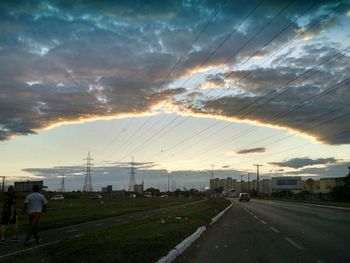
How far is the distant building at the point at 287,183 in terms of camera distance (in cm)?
14812

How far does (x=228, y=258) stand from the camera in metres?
10.7

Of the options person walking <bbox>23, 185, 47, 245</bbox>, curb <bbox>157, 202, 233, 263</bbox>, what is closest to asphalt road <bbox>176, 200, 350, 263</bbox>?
curb <bbox>157, 202, 233, 263</bbox>

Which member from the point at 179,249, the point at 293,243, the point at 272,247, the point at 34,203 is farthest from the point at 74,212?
the point at 272,247

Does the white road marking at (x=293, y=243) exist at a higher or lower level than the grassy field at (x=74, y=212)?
lower

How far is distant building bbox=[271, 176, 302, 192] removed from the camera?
148125 mm

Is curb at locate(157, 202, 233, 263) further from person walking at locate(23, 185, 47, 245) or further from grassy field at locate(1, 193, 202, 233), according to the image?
grassy field at locate(1, 193, 202, 233)

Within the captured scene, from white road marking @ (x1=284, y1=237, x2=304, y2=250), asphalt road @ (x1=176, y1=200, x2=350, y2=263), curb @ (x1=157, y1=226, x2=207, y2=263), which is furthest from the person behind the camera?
white road marking @ (x1=284, y1=237, x2=304, y2=250)

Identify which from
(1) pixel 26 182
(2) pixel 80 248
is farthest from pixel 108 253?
(1) pixel 26 182

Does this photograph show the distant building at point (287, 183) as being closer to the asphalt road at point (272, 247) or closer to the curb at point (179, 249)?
the asphalt road at point (272, 247)

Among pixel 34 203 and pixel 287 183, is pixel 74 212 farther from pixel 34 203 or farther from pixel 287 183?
pixel 287 183

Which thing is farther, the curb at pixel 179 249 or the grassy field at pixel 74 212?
the grassy field at pixel 74 212

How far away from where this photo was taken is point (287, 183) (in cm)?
14850

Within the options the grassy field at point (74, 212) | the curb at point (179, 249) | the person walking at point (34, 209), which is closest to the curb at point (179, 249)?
the curb at point (179, 249)

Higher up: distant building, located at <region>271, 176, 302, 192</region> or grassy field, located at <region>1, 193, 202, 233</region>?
distant building, located at <region>271, 176, 302, 192</region>
